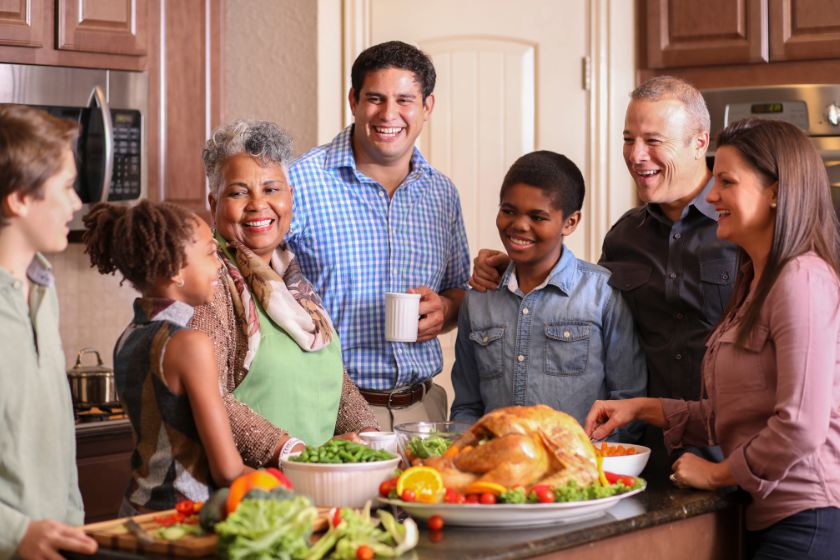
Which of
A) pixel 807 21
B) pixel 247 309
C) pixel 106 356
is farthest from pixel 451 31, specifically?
pixel 247 309

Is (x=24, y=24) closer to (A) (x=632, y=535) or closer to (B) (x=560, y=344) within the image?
(B) (x=560, y=344)

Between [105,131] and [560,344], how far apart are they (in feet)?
5.84

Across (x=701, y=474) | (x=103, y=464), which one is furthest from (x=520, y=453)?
(x=103, y=464)

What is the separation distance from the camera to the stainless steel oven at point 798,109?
3.75 meters

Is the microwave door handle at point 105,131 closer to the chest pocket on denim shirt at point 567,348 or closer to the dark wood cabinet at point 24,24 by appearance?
the dark wood cabinet at point 24,24

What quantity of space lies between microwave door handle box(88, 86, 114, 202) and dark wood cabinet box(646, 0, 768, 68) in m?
1.94

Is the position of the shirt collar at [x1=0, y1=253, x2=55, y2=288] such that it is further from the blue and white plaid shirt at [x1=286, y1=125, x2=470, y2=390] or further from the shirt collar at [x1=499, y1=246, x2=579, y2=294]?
the shirt collar at [x1=499, y1=246, x2=579, y2=294]

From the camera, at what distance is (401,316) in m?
2.60

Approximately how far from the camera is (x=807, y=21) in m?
3.81

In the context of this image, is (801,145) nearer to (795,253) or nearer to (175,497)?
(795,253)

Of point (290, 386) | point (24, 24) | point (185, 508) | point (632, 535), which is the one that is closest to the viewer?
point (185, 508)

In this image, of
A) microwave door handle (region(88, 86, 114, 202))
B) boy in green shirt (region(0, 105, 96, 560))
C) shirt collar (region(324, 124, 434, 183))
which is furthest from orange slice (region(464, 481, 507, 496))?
microwave door handle (region(88, 86, 114, 202))

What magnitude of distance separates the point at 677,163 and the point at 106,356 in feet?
7.88

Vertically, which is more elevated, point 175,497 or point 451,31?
point 451,31
